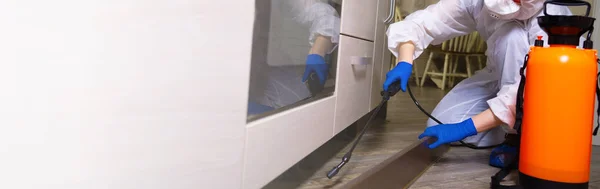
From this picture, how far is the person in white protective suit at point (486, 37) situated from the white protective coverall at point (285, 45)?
0.39 meters

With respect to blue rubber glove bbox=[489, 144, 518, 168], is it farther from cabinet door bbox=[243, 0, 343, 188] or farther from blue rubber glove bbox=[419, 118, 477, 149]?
cabinet door bbox=[243, 0, 343, 188]

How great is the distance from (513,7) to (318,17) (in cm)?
59

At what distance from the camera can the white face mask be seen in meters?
1.36

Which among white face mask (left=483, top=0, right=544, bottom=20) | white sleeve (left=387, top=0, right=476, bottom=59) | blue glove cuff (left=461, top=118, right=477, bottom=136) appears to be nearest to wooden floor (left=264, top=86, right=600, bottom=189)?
blue glove cuff (left=461, top=118, right=477, bottom=136)

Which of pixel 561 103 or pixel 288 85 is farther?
pixel 561 103

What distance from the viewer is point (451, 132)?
1469mm

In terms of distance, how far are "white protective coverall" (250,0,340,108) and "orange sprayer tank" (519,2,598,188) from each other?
467 mm

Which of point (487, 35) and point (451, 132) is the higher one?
point (487, 35)

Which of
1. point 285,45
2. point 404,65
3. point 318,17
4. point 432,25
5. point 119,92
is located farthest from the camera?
point 432,25

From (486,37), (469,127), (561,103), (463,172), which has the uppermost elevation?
(486,37)

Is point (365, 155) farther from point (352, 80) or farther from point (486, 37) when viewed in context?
Answer: point (486, 37)

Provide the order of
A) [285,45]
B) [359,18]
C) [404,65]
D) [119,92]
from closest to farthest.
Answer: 1. [119,92]
2. [285,45]
3. [359,18]
4. [404,65]

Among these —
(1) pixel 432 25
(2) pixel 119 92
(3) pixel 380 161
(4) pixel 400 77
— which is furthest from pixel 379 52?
(2) pixel 119 92

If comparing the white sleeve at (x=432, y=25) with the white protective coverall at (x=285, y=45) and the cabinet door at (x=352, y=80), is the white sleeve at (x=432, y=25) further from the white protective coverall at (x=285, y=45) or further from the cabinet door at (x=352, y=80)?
the white protective coverall at (x=285, y=45)
